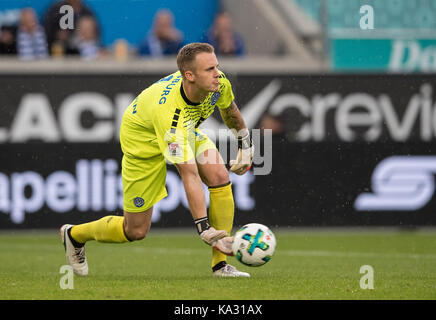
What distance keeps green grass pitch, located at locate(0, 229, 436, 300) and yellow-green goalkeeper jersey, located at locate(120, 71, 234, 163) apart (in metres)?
1.03

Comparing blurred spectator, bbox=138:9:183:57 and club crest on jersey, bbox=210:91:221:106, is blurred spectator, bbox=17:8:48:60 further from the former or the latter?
club crest on jersey, bbox=210:91:221:106

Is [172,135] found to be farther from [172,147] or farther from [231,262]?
[231,262]

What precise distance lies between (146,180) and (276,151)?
5.23 m

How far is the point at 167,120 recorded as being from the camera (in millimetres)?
7156

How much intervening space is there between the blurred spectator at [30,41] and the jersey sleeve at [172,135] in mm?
6728

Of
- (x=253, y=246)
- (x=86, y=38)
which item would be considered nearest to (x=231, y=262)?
(x=253, y=246)

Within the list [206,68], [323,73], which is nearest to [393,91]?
[323,73]

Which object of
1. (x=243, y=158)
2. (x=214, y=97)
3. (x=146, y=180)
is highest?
(x=214, y=97)

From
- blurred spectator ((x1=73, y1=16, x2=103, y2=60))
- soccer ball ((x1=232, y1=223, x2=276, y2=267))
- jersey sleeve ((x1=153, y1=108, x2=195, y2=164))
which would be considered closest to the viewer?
soccer ball ((x1=232, y1=223, x2=276, y2=267))

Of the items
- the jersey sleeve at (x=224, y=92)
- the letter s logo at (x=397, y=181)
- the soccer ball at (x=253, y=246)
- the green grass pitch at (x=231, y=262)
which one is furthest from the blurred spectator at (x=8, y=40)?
the soccer ball at (x=253, y=246)

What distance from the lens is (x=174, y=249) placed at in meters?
10.8

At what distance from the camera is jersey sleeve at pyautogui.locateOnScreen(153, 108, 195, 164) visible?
7008 millimetres

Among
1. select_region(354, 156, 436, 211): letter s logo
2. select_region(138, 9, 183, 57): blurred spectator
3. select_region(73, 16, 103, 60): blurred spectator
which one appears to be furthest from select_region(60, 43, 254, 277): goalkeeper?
select_region(73, 16, 103, 60): blurred spectator
